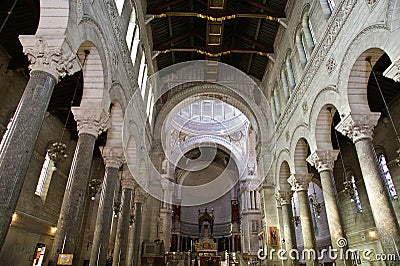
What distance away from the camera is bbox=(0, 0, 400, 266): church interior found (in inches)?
259

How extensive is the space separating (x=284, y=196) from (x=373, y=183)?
25.7ft

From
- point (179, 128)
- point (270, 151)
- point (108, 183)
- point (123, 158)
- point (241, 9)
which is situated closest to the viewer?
point (108, 183)

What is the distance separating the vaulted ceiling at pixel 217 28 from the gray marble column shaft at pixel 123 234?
8.61 meters

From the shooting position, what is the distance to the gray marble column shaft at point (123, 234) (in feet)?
37.6

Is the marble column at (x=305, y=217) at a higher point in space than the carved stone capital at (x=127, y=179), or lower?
lower

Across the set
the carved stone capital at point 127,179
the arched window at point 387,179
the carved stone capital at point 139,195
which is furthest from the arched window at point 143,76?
the arched window at point 387,179

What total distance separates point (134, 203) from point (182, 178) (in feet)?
70.4

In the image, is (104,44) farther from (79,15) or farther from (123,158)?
(123,158)

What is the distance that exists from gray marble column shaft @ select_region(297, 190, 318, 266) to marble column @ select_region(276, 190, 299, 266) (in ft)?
6.62

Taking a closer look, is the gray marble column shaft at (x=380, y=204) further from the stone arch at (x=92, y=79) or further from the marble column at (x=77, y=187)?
the stone arch at (x=92, y=79)

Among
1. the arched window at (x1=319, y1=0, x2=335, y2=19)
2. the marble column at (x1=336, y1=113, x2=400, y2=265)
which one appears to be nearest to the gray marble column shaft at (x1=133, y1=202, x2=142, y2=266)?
the marble column at (x1=336, y1=113, x2=400, y2=265)

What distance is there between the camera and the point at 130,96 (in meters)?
12.1

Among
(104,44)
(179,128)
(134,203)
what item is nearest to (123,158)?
(104,44)
